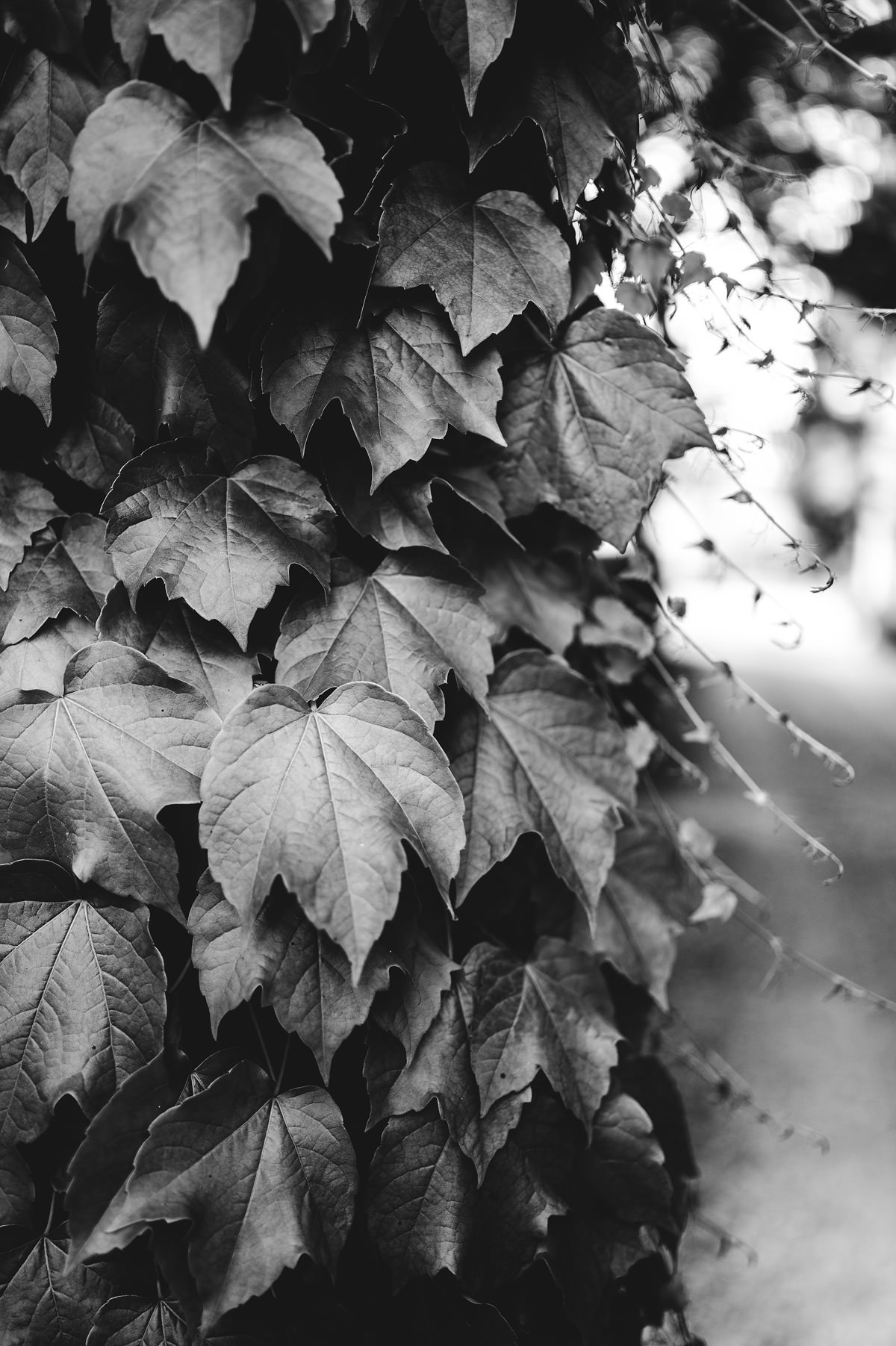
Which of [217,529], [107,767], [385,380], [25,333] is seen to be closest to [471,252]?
[385,380]

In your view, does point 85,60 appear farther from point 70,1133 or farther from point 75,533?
point 70,1133

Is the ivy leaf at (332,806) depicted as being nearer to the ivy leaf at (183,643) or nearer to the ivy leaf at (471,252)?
the ivy leaf at (183,643)

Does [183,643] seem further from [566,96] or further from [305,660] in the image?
[566,96]

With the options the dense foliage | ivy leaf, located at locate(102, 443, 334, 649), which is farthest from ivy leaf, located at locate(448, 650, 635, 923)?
ivy leaf, located at locate(102, 443, 334, 649)

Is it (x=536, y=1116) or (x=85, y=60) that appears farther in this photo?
(x=536, y=1116)

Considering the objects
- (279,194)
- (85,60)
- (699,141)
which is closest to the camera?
(279,194)

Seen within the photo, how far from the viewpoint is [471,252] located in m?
1.25

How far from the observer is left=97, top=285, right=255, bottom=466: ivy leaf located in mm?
1204

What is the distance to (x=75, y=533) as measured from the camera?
4.35ft

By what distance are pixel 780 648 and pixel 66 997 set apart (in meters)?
3.58

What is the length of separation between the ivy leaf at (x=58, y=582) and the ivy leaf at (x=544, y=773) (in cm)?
57

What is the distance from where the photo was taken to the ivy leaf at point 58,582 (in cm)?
129

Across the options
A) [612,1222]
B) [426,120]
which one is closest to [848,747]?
[612,1222]

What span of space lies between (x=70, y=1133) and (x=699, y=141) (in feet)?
6.13
